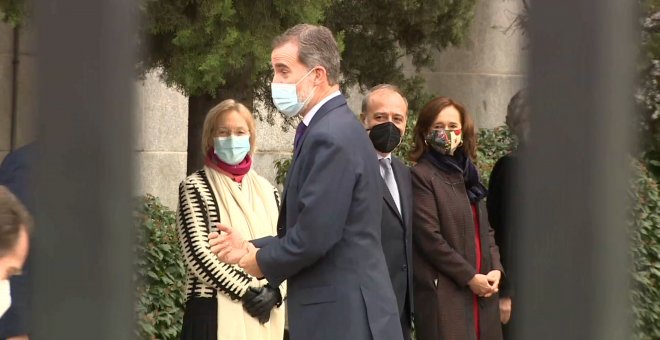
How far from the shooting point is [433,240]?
5148mm

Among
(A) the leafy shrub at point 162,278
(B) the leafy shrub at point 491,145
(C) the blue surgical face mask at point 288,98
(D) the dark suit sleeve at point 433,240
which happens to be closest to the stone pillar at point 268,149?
(B) the leafy shrub at point 491,145

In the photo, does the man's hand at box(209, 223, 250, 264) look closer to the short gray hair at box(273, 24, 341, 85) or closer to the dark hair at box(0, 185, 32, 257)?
the short gray hair at box(273, 24, 341, 85)

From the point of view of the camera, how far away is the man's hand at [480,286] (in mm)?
5211

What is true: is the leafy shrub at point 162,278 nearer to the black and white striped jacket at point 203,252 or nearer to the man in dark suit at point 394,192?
the black and white striped jacket at point 203,252

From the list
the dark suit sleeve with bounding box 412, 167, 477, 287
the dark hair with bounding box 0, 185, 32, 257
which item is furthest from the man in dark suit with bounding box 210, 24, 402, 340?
the dark suit sleeve with bounding box 412, 167, 477, 287

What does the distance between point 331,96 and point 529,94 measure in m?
2.33

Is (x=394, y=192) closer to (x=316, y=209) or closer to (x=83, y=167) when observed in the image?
(x=316, y=209)

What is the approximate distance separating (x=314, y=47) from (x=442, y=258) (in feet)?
5.55

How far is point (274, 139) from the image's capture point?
37.6 feet

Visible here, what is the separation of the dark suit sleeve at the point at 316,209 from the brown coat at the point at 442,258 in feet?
5.97

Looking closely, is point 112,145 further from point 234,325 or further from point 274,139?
point 274,139

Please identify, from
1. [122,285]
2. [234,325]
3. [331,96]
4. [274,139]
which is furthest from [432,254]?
[274,139]

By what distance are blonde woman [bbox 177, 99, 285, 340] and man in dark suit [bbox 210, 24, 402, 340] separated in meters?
1.73

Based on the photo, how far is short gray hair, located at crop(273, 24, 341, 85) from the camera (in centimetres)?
365
